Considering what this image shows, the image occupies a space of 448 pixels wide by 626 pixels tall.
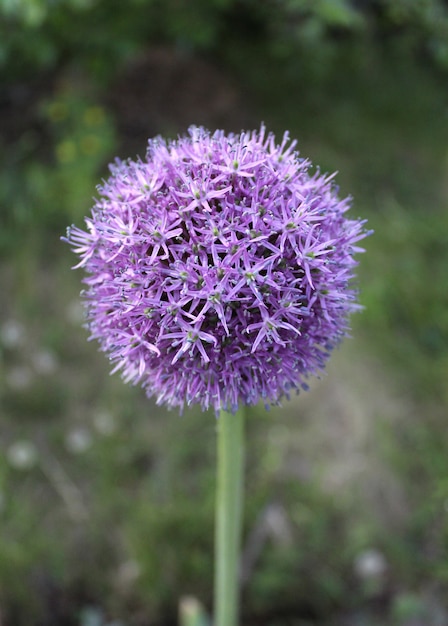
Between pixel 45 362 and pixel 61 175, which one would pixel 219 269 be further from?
pixel 61 175

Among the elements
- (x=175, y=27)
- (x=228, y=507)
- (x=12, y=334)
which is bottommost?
(x=228, y=507)

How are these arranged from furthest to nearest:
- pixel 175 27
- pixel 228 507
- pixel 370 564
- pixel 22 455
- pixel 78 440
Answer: pixel 175 27
pixel 78 440
pixel 22 455
pixel 370 564
pixel 228 507

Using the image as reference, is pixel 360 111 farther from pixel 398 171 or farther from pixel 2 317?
pixel 2 317

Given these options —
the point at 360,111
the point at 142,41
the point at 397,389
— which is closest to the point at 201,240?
the point at 397,389

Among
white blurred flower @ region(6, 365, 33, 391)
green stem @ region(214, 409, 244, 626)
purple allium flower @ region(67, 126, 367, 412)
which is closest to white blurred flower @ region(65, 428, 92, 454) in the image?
white blurred flower @ region(6, 365, 33, 391)

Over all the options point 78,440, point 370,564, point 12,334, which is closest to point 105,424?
point 78,440

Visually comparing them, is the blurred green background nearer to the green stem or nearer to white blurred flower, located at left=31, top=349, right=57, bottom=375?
white blurred flower, located at left=31, top=349, right=57, bottom=375

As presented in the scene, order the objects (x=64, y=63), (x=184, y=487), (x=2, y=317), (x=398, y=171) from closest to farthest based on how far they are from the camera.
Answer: (x=184, y=487) < (x=2, y=317) < (x=64, y=63) < (x=398, y=171)
